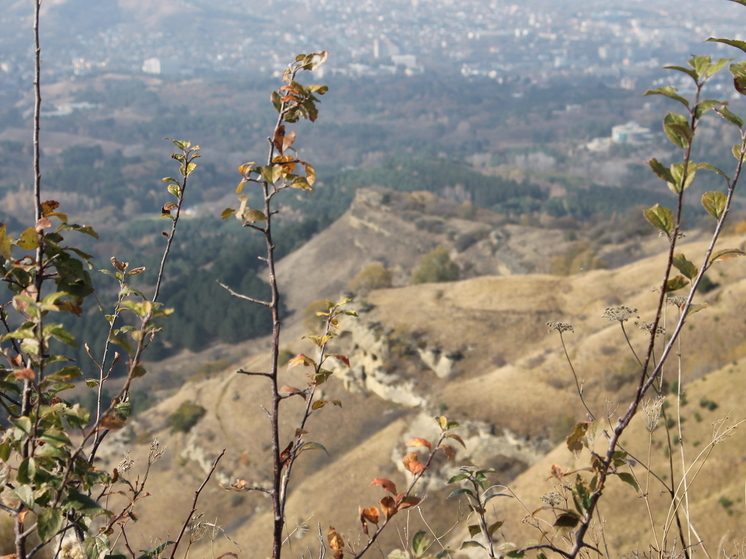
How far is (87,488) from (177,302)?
63131mm

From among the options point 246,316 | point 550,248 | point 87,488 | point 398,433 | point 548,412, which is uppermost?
point 87,488

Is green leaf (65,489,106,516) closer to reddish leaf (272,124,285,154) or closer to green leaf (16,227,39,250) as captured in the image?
green leaf (16,227,39,250)

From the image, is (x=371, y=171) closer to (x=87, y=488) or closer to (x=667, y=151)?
(x=667, y=151)

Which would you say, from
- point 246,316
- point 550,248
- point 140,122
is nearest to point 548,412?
point 550,248

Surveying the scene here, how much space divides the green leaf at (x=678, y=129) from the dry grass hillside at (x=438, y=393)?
51.0 feet

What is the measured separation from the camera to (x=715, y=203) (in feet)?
6.89

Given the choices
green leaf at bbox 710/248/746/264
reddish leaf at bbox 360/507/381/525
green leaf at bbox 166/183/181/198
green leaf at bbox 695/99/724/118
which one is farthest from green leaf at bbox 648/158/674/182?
green leaf at bbox 166/183/181/198

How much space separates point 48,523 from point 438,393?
24.9 m

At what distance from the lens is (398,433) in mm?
25312

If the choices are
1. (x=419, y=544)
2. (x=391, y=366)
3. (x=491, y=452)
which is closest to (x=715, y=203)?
(x=419, y=544)

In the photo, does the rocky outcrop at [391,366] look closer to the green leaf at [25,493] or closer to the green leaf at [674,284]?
the green leaf at [674,284]

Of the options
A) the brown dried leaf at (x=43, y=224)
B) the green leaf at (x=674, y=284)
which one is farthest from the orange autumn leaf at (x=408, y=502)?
the brown dried leaf at (x=43, y=224)

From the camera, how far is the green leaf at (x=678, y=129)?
187 cm

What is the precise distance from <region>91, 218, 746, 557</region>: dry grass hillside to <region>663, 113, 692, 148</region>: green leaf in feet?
51.0
